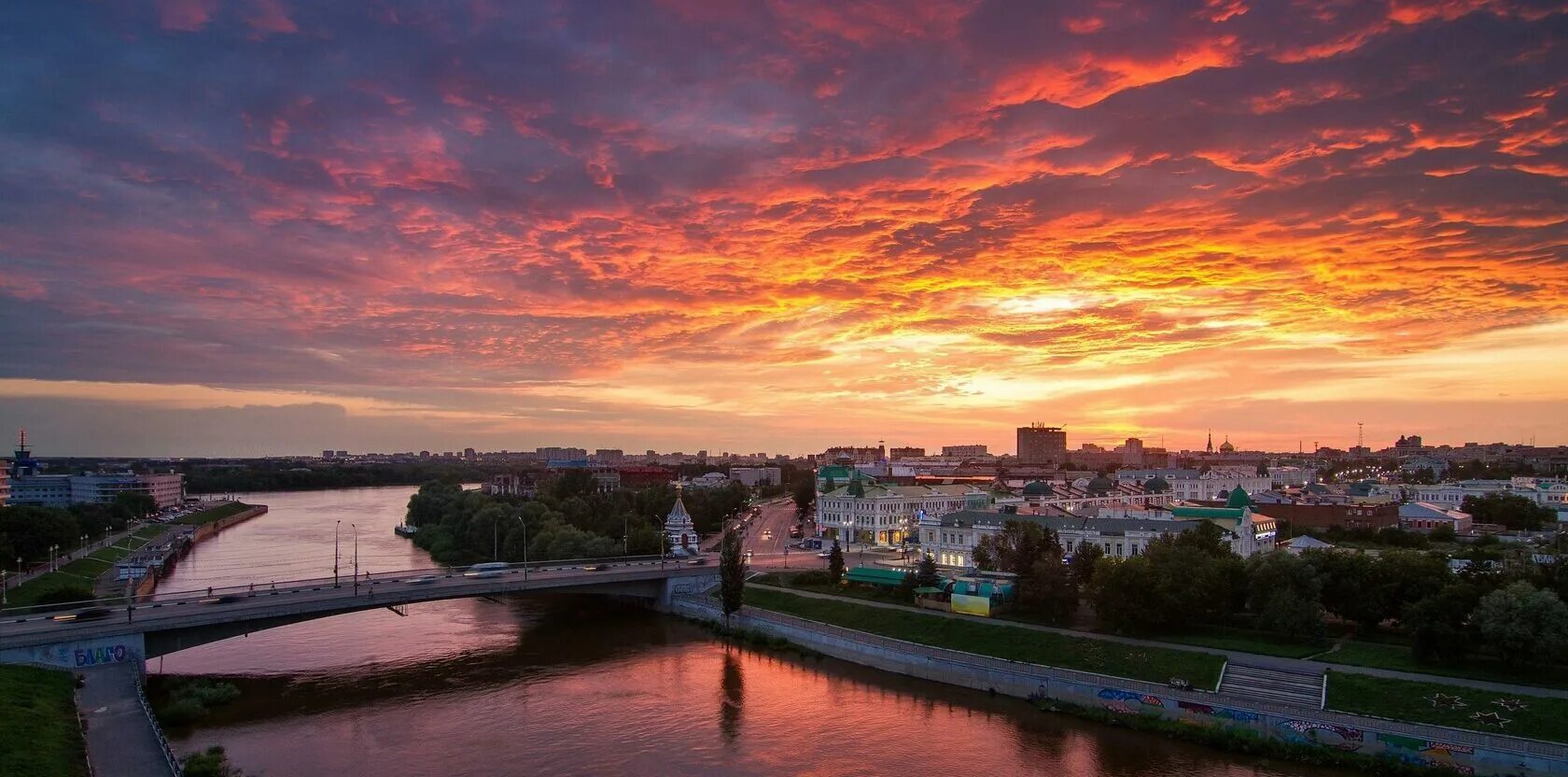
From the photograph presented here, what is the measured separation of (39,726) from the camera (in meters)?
24.7

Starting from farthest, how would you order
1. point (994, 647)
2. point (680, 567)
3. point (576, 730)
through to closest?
point (680, 567)
point (994, 647)
point (576, 730)

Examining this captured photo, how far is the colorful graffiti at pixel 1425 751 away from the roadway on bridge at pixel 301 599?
3606cm

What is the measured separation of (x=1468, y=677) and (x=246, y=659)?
47.8m

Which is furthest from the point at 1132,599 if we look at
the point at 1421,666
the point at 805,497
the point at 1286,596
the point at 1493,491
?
the point at 1493,491

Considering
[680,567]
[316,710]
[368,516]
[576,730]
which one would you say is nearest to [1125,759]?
[576,730]

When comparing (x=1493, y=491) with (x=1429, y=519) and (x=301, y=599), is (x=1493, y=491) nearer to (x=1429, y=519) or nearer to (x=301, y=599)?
(x=1429, y=519)

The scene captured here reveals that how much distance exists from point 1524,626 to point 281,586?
174ft

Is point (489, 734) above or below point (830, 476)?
below

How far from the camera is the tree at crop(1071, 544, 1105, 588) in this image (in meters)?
44.4

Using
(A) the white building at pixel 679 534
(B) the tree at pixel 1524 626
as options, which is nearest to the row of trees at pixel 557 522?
(A) the white building at pixel 679 534

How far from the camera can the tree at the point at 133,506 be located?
103500 millimetres

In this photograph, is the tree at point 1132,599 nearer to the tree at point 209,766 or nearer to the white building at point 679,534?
the tree at point 209,766

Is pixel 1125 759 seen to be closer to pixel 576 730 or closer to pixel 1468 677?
pixel 1468 677

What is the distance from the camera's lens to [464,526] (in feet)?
272
